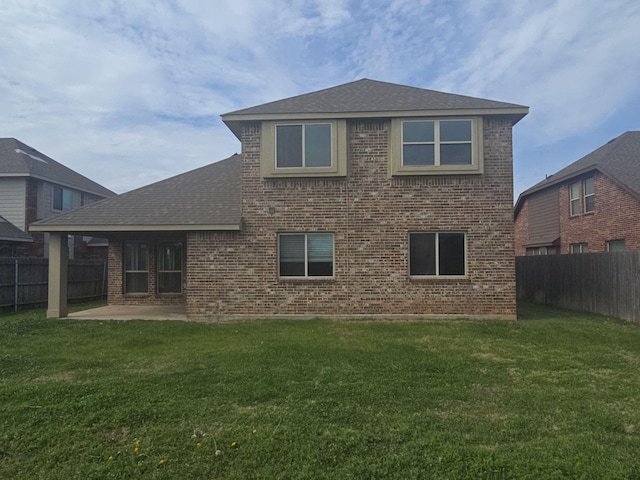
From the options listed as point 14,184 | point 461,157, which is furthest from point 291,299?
point 14,184

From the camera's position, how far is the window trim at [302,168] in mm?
11898

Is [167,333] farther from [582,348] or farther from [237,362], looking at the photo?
[582,348]

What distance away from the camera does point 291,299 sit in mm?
12008

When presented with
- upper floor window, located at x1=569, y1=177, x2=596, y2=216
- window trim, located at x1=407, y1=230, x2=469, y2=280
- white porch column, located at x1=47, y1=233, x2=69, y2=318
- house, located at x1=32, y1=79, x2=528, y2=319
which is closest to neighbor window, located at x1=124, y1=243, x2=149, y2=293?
white porch column, located at x1=47, y1=233, x2=69, y2=318

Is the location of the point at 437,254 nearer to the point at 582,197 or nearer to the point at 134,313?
the point at 134,313

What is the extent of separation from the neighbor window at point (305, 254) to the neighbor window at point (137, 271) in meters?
6.13

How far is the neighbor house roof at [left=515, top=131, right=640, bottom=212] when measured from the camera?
16.4 m

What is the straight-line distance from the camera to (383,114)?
11.8 m

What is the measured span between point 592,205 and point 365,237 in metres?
11.9

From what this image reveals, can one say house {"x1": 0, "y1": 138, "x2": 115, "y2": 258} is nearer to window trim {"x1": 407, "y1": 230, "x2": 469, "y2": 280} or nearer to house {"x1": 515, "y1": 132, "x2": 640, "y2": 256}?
window trim {"x1": 407, "y1": 230, "x2": 469, "y2": 280}

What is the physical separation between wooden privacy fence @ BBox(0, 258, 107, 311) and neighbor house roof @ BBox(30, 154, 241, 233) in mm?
3494

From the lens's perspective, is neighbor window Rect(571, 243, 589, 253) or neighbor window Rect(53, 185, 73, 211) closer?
neighbor window Rect(571, 243, 589, 253)

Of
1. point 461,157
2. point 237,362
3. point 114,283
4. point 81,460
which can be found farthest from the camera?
point 114,283

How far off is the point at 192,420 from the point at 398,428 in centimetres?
215
